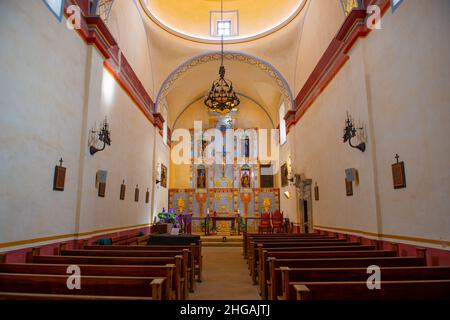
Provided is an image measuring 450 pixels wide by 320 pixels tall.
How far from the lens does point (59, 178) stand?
540 cm

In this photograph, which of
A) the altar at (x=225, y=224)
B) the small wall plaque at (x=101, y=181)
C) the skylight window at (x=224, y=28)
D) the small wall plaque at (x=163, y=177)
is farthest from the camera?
the altar at (x=225, y=224)

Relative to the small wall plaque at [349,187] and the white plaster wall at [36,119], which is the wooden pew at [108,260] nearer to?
the white plaster wall at [36,119]

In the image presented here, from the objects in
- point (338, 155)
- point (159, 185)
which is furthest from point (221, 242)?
point (338, 155)

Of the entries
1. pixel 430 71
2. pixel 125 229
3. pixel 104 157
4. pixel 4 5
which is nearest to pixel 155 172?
pixel 125 229

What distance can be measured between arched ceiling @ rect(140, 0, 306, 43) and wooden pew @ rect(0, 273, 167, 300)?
34.2ft

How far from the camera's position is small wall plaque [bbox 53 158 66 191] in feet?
17.4

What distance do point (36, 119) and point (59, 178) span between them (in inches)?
43.9

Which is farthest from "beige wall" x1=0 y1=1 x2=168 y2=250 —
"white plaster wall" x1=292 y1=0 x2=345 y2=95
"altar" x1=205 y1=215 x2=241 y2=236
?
"altar" x1=205 y1=215 x2=241 y2=236

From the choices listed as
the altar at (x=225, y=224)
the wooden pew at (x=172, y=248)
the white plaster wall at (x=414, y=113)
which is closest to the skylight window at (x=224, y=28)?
the white plaster wall at (x=414, y=113)

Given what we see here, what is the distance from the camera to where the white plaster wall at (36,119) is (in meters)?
4.18

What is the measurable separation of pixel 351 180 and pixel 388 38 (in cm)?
294

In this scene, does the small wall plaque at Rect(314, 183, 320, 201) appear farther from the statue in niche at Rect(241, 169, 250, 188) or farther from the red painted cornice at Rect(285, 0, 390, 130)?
the statue in niche at Rect(241, 169, 250, 188)

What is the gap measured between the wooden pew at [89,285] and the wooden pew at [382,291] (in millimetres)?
1408

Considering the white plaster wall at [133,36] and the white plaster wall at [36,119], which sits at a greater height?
the white plaster wall at [133,36]
